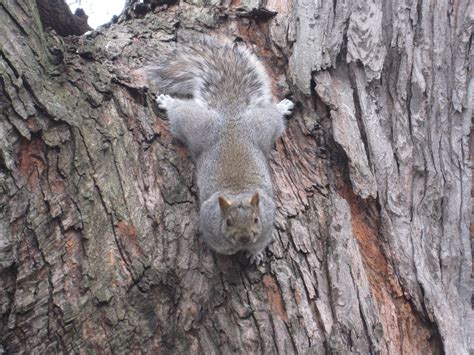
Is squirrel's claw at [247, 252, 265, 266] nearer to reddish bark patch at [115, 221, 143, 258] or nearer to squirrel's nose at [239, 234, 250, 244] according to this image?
squirrel's nose at [239, 234, 250, 244]

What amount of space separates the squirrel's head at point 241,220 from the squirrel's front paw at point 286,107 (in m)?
0.52

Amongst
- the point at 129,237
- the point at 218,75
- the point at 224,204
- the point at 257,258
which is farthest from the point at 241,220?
the point at 218,75

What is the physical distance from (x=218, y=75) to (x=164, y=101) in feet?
1.74

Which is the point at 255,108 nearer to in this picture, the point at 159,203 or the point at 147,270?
the point at 159,203

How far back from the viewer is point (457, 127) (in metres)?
3.09

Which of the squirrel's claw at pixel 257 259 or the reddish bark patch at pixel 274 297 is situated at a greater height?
the squirrel's claw at pixel 257 259

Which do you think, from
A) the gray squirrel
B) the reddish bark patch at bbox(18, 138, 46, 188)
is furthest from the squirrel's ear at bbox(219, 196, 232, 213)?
the reddish bark patch at bbox(18, 138, 46, 188)

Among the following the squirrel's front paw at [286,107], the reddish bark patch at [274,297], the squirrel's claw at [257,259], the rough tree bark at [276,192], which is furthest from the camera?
the squirrel's front paw at [286,107]

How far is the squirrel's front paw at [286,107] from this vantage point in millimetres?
3027

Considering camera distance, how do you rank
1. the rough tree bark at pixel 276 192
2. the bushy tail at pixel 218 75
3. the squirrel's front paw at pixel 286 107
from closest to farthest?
the rough tree bark at pixel 276 192 < the squirrel's front paw at pixel 286 107 < the bushy tail at pixel 218 75

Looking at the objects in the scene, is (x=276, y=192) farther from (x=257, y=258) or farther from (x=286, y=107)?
(x=286, y=107)

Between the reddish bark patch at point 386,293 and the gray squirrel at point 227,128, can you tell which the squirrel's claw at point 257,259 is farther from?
the reddish bark patch at point 386,293

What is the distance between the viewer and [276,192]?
109 inches

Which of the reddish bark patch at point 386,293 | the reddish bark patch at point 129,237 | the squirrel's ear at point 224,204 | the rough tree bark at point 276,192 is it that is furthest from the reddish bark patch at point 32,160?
the reddish bark patch at point 386,293
